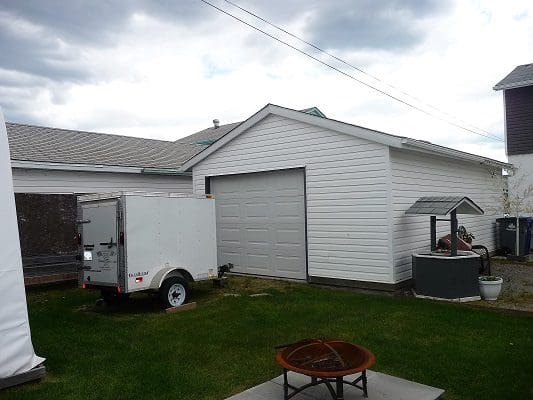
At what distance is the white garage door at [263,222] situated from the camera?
10.3m

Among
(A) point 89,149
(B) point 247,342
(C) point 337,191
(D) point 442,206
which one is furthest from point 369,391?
(A) point 89,149

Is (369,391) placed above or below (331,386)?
below

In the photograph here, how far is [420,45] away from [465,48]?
2372 mm

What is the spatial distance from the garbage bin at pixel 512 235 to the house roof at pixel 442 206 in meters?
5.80

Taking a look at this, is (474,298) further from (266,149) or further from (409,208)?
(266,149)

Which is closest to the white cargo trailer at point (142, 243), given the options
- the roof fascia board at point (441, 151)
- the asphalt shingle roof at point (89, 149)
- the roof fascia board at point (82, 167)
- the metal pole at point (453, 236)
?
the roof fascia board at point (82, 167)

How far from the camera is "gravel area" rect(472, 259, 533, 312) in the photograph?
7693 mm

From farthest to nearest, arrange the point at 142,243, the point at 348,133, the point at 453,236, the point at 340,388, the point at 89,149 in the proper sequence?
the point at 89,149 → the point at 348,133 → the point at 453,236 → the point at 142,243 → the point at 340,388

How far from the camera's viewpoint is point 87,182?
11.9 m

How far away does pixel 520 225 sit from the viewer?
13.6 meters

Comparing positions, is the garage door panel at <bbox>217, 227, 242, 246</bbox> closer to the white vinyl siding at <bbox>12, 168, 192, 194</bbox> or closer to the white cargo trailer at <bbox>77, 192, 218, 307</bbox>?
the white cargo trailer at <bbox>77, 192, 218, 307</bbox>

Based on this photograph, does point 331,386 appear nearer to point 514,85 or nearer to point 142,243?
Result: point 142,243

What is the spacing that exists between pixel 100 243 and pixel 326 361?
17.4 feet

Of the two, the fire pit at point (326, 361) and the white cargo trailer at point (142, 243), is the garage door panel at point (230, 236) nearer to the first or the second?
the white cargo trailer at point (142, 243)
